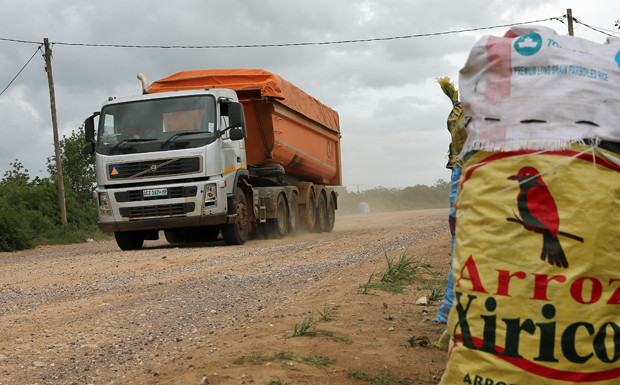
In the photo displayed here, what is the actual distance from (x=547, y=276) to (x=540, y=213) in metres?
A: 0.26

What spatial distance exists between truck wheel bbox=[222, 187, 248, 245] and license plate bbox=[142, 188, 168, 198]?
138 centimetres

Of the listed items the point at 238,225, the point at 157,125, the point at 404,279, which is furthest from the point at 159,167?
the point at 404,279

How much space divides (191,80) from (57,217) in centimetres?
1091

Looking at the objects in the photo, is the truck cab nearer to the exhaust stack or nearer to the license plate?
the license plate

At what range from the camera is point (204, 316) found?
257 inches

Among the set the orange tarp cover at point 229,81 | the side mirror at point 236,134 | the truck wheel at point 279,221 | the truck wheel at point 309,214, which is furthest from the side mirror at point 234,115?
the truck wheel at point 309,214

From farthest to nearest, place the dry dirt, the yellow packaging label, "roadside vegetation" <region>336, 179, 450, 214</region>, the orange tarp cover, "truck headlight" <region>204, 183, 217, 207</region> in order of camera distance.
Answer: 1. "roadside vegetation" <region>336, 179, 450, 214</region>
2. the orange tarp cover
3. "truck headlight" <region>204, 183, 217, 207</region>
4. the dry dirt
5. the yellow packaging label

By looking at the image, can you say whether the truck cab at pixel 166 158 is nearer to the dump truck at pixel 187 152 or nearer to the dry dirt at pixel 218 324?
the dump truck at pixel 187 152

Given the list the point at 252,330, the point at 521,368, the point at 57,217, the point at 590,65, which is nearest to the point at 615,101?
the point at 590,65

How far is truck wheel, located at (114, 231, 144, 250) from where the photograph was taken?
1522cm

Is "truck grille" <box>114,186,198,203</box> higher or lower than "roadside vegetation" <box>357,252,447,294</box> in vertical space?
higher

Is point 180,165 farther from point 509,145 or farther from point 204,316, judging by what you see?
point 509,145

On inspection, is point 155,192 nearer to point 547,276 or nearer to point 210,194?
point 210,194

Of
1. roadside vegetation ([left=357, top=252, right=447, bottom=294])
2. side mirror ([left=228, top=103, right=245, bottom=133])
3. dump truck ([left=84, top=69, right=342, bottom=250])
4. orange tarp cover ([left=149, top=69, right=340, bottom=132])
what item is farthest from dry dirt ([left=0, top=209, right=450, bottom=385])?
orange tarp cover ([left=149, top=69, right=340, bottom=132])
